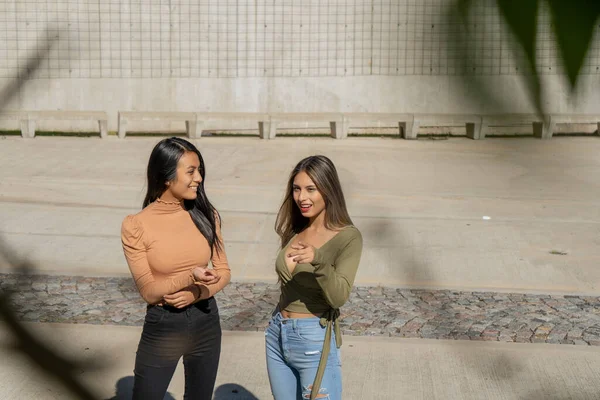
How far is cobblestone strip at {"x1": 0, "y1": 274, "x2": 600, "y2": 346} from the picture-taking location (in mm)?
5438

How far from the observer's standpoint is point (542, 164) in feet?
3.55

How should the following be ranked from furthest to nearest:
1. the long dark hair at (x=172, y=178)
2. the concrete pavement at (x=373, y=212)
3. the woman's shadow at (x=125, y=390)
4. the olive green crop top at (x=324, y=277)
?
1. the concrete pavement at (x=373, y=212)
2. the woman's shadow at (x=125, y=390)
3. the long dark hair at (x=172, y=178)
4. the olive green crop top at (x=324, y=277)

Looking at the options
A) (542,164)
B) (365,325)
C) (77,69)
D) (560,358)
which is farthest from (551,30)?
(77,69)

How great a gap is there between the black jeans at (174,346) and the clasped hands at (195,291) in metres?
0.09

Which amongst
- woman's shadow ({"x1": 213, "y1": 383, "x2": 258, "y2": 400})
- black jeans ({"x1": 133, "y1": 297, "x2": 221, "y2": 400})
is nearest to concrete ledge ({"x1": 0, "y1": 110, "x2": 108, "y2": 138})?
woman's shadow ({"x1": 213, "y1": 383, "x2": 258, "y2": 400})

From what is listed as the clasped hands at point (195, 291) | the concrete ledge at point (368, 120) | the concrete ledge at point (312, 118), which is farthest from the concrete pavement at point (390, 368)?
the concrete ledge at point (312, 118)

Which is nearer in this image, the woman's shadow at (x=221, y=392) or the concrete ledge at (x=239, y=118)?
the woman's shadow at (x=221, y=392)

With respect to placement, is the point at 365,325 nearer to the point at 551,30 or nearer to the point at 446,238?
the point at 446,238

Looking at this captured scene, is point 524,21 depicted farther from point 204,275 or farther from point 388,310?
point 388,310

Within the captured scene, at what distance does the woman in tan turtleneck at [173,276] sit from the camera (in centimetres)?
316

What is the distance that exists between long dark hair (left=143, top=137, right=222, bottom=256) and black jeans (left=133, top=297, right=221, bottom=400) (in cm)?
29

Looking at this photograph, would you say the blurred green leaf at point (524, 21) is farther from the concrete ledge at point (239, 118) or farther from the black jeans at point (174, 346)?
the concrete ledge at point (239, 118)

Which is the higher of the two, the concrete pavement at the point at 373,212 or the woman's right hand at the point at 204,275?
the woman's right hand at the point at 204,275

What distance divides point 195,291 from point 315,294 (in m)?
0.42
